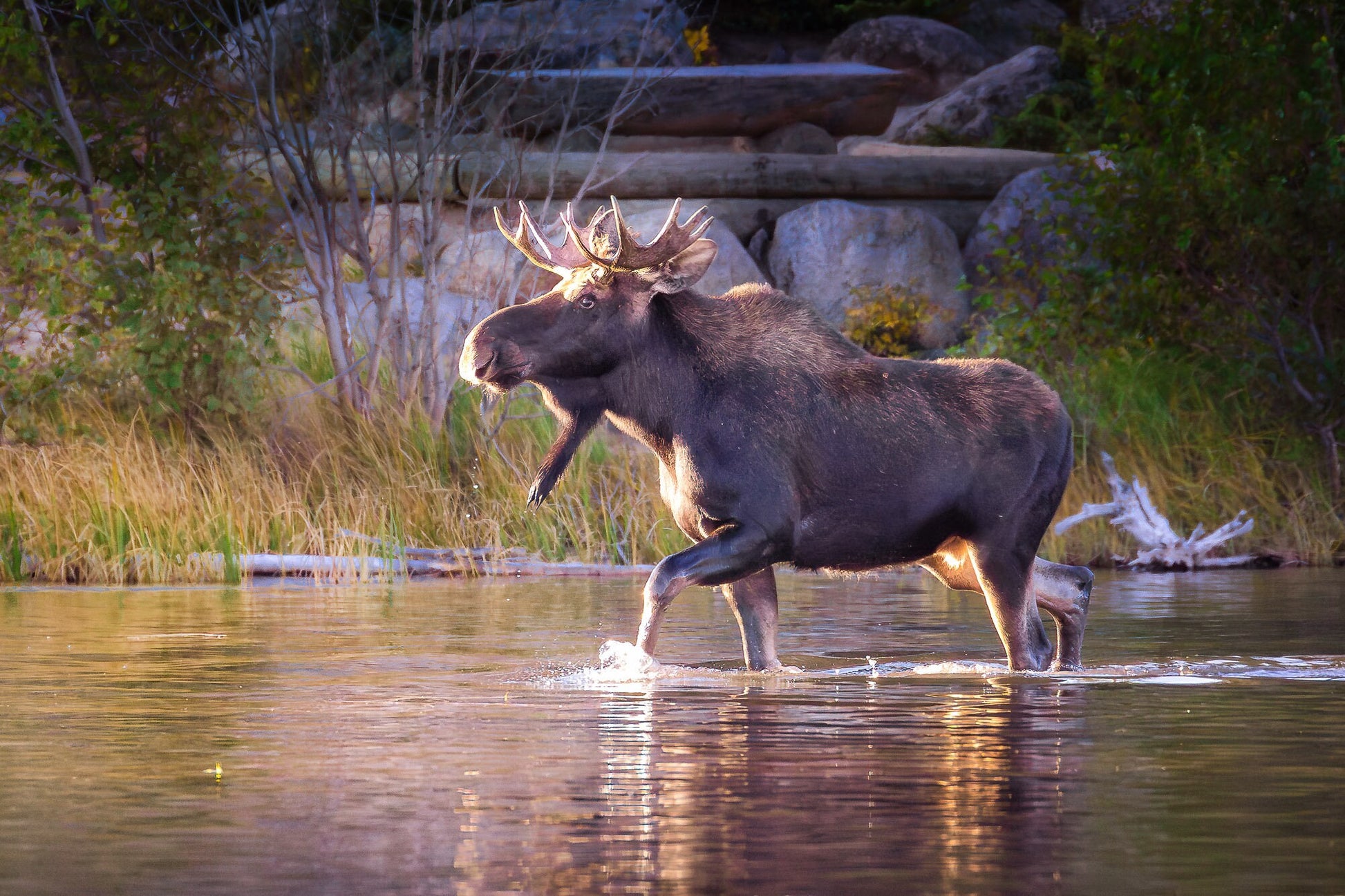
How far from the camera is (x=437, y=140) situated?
55.6ft

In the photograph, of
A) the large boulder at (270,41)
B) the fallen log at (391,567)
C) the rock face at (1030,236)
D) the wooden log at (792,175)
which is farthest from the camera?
the wooden log at (792,175)

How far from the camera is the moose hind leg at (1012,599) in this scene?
8828 millimetres

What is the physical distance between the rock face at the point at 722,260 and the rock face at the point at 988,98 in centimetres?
972

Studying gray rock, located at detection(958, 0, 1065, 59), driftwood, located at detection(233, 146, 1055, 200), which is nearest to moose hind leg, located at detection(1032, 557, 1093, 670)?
driftwood, located at detection(233, 146, 1055, 200)

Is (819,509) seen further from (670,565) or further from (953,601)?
(953,601)

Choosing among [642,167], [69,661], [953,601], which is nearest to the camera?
[69,661]

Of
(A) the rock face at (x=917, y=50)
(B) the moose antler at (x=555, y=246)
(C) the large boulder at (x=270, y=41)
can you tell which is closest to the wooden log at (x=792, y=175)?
(C) the large boulder at (x=270, y=41)

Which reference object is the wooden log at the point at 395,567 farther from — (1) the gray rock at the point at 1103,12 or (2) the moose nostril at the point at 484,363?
(1) the gray rock at the point at 1103,12

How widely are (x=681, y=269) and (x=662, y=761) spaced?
3.19 meters

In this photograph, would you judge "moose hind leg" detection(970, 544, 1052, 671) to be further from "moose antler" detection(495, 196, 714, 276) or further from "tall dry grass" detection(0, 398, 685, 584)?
"tall dry grass" detection(0, 398, 685, 584)

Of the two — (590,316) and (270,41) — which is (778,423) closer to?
(590,316)

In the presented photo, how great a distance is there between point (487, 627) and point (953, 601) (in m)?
3.68

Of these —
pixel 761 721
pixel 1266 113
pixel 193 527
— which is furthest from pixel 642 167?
pixel 761 721

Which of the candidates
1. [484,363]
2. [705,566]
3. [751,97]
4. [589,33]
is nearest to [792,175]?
[751,97]
